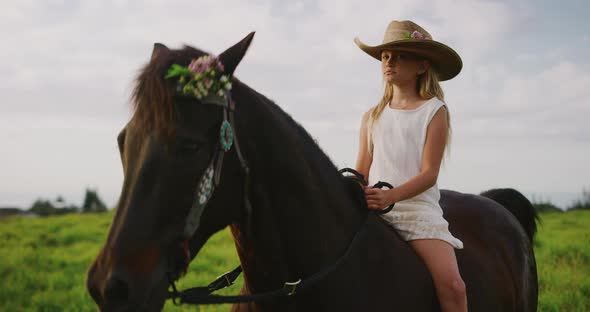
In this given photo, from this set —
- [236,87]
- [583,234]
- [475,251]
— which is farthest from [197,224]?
[583,234]

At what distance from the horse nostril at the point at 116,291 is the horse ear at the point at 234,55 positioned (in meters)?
0.93

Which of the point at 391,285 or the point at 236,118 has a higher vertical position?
the point at 236,118

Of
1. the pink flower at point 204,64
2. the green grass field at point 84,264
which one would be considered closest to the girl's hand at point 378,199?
the pink flower at point 204,64

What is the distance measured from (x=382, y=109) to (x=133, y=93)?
1.75m

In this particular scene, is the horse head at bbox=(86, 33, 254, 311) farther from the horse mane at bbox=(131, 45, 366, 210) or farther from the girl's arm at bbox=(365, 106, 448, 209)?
the girl's arm at bbox=(365, 106, 448, 209)

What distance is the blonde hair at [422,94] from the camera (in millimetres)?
3043

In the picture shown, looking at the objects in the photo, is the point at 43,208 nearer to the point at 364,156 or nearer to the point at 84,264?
the point at 84,264

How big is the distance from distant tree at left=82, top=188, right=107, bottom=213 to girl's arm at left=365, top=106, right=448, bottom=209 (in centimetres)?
1659

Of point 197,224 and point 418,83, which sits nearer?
point 197,224

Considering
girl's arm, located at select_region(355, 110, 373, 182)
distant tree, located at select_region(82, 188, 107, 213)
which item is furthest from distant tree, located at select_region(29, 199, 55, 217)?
girl's arm, located at select_region(355, 110, 373, 182)

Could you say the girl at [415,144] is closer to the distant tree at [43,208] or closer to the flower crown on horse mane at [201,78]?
the flower crown on horse mane at [201,78]

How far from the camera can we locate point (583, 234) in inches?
386


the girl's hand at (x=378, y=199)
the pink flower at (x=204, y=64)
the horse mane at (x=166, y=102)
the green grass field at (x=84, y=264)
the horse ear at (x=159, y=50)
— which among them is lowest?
the green grass field at (x=84, y=264)

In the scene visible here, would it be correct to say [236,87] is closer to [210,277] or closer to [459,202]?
[459,202]
